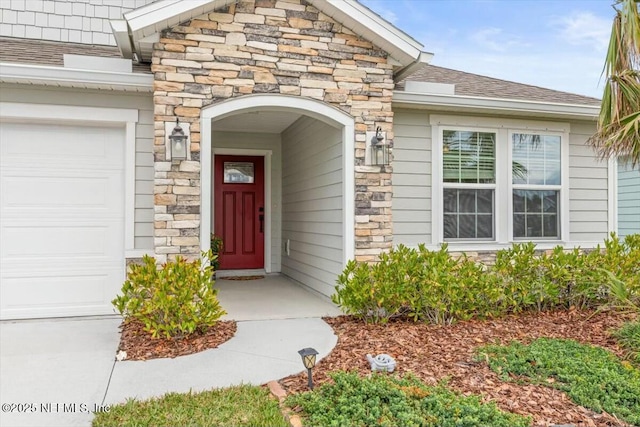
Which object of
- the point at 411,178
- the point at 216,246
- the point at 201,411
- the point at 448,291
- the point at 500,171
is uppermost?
the point at 500,171

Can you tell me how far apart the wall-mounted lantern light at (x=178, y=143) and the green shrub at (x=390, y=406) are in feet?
9.36

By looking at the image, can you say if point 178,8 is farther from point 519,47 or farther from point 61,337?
point 519,47

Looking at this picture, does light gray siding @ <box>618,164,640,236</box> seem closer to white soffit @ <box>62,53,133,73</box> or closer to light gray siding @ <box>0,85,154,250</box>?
light gray siding @ <box>0,85,154,250</box>

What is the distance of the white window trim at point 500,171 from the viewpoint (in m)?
6.30

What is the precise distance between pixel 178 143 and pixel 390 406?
334 centimetres

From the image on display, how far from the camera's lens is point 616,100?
5039 mm

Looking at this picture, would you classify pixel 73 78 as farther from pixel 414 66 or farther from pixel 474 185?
pixel 474 185

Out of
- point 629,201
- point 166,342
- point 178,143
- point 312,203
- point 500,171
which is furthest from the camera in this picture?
point 629,201

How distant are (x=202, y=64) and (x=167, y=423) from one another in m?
3.66

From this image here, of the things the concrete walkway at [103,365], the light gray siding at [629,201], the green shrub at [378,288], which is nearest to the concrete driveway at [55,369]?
the concrete walkway at [103,365]

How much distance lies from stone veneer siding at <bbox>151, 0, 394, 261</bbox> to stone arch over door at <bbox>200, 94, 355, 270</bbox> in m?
0.07

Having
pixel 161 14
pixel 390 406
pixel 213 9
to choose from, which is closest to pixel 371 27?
pixel 213 9

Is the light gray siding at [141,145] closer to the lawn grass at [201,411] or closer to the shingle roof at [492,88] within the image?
the lawn grass at [201,411]

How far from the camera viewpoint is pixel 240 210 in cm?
873
